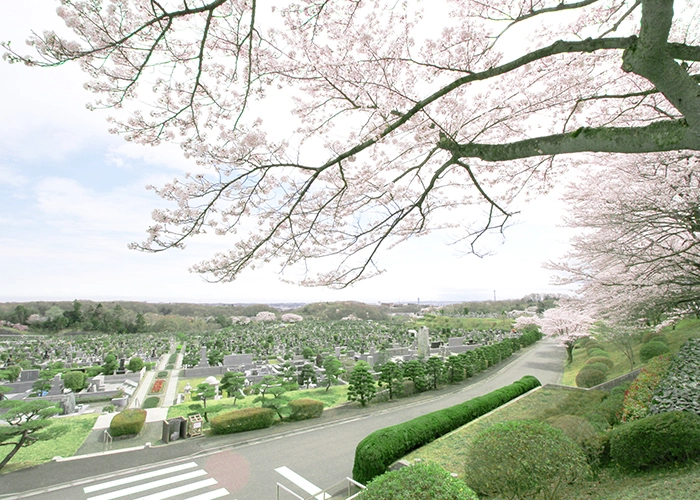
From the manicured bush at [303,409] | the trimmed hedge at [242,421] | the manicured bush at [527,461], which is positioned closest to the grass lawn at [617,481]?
the manicured bush at [527,461]

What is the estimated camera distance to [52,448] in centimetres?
982

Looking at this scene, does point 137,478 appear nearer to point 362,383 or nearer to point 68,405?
point 362,383

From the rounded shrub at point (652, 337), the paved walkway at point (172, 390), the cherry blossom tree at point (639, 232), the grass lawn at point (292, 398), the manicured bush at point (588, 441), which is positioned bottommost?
the paved walkway at point (172, 390)

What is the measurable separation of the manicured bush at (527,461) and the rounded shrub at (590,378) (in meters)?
13.4

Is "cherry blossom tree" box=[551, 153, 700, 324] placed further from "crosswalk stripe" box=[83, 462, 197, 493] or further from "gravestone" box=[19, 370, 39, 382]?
"gravestone" box=[19, 370, 39, 382]

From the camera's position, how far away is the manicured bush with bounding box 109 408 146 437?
1053 centimetres

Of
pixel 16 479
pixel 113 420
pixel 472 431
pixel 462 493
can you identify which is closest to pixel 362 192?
pixel 462 493

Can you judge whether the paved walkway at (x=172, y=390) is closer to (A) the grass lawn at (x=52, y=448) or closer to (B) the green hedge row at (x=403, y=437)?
(A) the grass lawn at (x=52, y=448)

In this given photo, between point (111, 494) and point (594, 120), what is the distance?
1141 centimetres

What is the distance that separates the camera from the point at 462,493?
3.43 metres

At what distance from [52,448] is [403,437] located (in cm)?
987

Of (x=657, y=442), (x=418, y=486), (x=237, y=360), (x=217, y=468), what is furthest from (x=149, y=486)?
(x=237, y=360)

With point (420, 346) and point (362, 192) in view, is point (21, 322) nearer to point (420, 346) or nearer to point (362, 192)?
point (420, 346)

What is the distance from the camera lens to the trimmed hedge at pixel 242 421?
10.8 m
